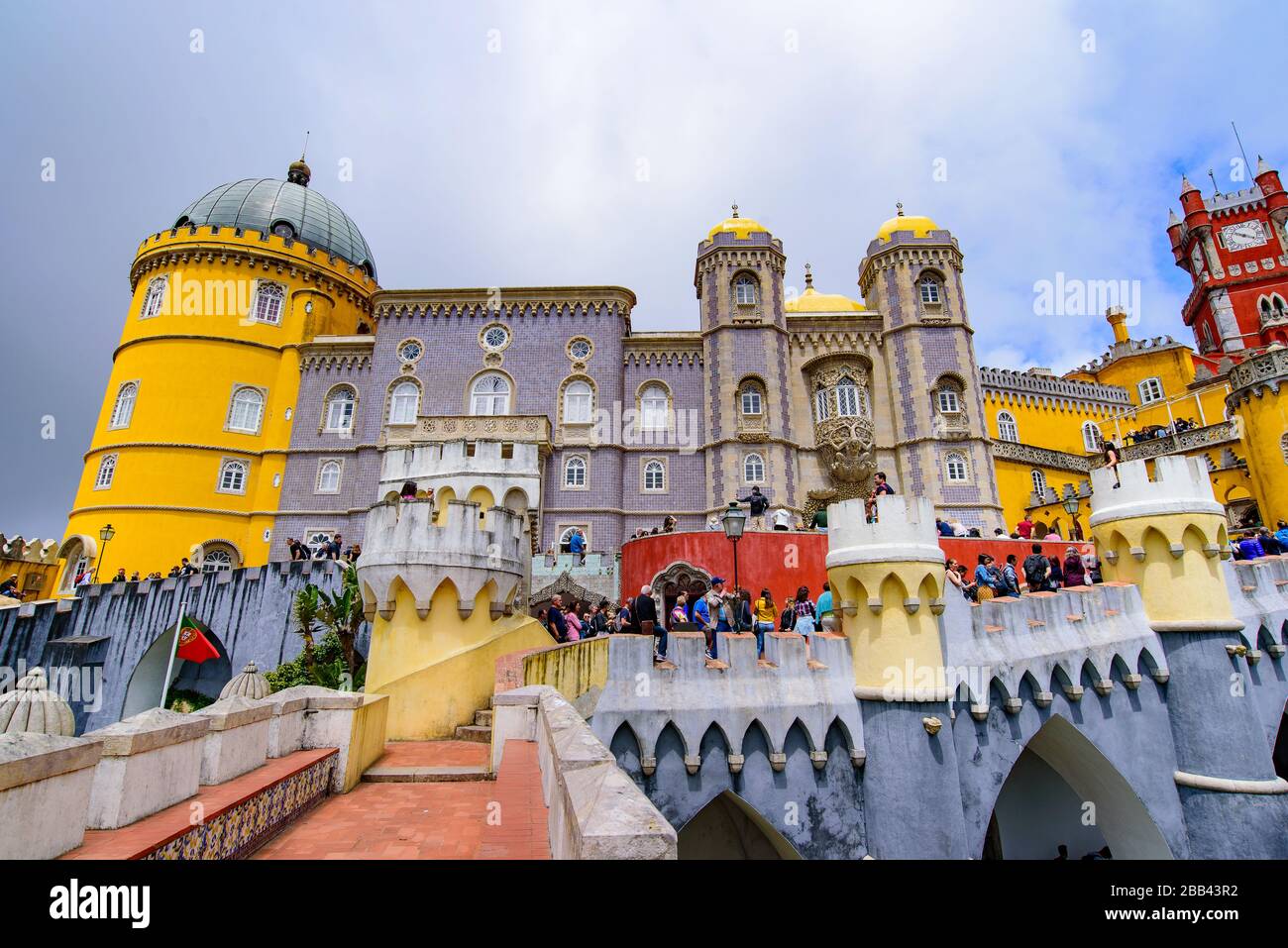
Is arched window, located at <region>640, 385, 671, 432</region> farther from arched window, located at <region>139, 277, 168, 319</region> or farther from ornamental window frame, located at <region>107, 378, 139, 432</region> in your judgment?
arched window, located at <region>139, 277, 168, 319</region>

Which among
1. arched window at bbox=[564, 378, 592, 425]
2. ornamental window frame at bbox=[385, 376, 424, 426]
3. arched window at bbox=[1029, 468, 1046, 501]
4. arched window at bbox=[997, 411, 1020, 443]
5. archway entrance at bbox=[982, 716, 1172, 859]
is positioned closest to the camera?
archway entrance at bbox=[982, 716, 1172, 859]

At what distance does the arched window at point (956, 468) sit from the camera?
27375mm

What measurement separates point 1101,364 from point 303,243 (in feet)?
166

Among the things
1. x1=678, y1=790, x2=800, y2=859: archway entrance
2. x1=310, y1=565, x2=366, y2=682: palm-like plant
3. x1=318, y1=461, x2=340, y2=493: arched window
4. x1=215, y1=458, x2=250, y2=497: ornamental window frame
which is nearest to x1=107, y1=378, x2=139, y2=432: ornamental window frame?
x1=215, y1=458, x2=250, y2=497: ornamental window frame

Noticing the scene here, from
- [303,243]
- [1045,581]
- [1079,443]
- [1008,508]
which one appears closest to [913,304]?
[1008,508]

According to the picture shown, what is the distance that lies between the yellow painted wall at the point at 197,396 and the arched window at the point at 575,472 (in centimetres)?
1348

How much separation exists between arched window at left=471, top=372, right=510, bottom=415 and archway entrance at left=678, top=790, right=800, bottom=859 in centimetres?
2193

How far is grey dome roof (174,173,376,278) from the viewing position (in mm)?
33172

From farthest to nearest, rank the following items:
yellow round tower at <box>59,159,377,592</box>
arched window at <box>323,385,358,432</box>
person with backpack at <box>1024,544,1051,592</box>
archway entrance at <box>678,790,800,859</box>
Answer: arched window at <box>323,385,358,432</box> < yellow round tower at <box>59,159,377,592</box> < person with backpack at <box>1024,544,1051,592</box> < archway entrance at <box>678,790,800,859</box>

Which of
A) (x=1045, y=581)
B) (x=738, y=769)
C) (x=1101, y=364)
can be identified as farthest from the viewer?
(x=1101, y=364)

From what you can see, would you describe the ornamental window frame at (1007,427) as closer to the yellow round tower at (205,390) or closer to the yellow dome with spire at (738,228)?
the yellow dome with spire at (738,228)

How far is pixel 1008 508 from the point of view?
30.8m
